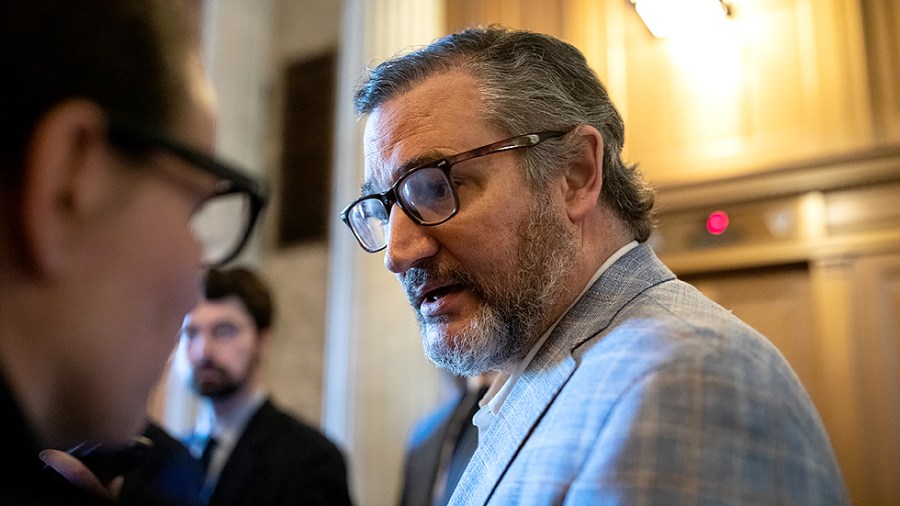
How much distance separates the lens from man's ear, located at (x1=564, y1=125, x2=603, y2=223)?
1.31 metres

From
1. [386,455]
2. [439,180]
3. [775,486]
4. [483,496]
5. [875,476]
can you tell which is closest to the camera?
[775,486]

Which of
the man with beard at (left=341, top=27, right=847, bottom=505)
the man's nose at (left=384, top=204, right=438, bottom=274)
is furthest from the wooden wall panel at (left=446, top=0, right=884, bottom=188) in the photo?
the man's nose at (left=384, top=204, right=438, bottom=274)

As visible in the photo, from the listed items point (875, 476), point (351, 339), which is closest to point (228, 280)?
point (351, 339)

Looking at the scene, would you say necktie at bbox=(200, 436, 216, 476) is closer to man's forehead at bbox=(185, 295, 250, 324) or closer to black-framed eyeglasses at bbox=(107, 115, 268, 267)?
man's forehead at bbox=(185, 295, 250, 324)

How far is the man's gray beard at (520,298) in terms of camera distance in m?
1.23

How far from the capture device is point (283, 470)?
2166mm

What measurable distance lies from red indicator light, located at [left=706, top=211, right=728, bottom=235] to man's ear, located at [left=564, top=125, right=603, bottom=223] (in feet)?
4.16

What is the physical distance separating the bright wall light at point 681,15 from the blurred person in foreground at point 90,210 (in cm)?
206

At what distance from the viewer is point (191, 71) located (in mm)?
630

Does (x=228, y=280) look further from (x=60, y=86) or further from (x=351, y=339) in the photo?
(x=60, y=86)

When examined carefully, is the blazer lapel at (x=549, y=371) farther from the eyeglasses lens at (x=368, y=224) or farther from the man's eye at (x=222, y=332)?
the man's eye at (x=222, y=332)

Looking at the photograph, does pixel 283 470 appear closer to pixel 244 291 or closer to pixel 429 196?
pixel 244 291

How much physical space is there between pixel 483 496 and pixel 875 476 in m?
1.50

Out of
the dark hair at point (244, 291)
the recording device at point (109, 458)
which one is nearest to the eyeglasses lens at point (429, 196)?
the recording device at point (109, 458)
